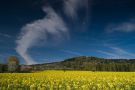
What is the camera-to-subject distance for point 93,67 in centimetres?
12338

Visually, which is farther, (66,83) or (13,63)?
(13,63)

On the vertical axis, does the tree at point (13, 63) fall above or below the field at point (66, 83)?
above

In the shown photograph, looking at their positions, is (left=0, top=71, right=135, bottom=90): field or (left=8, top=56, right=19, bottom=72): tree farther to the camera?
(left=8, top=56, right=19, bottom=72): tree

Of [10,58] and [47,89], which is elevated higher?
[10,58]

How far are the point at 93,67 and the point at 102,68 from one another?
4.67 metres

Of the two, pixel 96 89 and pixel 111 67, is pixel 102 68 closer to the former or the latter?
pixel 111 67

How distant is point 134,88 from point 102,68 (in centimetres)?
9859

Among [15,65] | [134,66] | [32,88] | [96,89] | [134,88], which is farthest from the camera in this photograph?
[134,66]

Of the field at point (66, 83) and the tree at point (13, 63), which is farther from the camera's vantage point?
the tree at point (13, 63)

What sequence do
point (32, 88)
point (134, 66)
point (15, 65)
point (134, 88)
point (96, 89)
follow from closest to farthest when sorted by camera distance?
point (32, 88)
point (96, 89)
point (134, 88)
point (15, 65)
point (134, 66)

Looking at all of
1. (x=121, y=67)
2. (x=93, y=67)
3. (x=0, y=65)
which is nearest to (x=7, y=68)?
(x=0, y=65)

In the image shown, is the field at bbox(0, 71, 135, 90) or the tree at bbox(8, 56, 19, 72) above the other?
the tree at bbox(8, 56, 19, 72)

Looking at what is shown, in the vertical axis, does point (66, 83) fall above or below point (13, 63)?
below

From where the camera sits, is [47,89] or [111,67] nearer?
[47,89]
